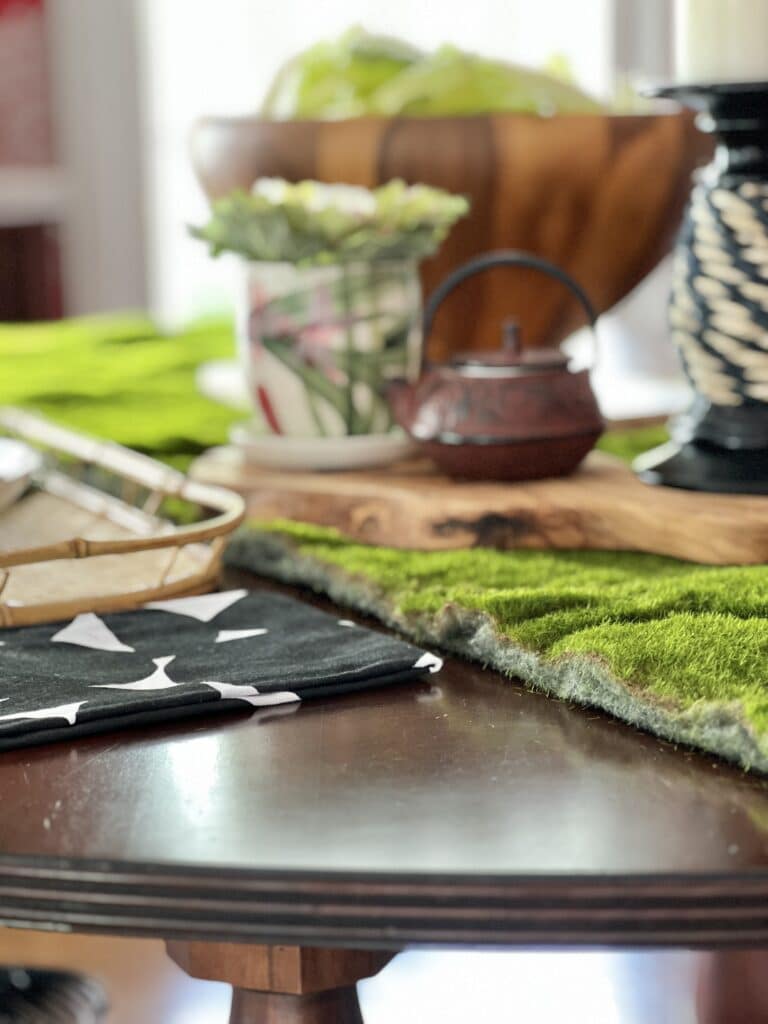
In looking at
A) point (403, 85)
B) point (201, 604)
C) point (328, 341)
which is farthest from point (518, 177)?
point (201, 604)

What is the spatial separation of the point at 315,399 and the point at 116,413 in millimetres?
277

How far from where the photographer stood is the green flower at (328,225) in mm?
849

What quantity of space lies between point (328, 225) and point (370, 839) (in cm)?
52

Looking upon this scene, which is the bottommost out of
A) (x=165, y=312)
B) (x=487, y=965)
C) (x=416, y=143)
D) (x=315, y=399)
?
(x=487, y=965)

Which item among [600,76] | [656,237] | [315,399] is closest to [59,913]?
[315,399]

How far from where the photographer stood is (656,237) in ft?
3.53

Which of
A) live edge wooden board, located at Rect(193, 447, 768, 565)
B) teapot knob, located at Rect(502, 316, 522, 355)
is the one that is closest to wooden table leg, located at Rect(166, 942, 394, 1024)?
live edge wooden board, located at Rect(193, 447, 768, 565)

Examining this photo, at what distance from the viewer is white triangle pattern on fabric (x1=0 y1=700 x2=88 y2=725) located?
488 mm

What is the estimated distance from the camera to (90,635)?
598 millimetres

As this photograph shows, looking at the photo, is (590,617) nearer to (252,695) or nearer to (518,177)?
(252,695)

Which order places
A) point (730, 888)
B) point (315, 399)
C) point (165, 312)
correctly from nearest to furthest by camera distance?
point (730, 888) < point (315, 399) < point (165, 312)

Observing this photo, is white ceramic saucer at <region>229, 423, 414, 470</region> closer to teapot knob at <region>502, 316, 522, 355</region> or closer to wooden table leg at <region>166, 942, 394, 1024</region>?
teapot knob at <region>502, 316, 522, 355</region>

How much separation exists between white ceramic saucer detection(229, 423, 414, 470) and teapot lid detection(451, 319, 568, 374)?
0.09 meters

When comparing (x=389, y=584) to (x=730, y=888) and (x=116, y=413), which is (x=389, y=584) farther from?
(x=116, y=413)
